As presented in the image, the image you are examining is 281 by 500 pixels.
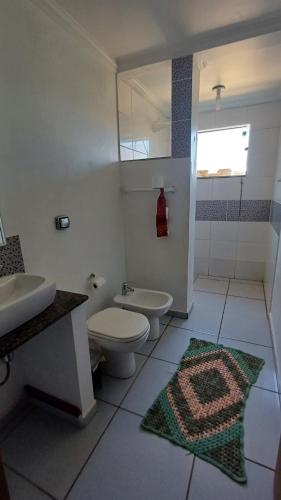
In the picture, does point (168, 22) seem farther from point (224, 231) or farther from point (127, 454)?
point (127, 454)

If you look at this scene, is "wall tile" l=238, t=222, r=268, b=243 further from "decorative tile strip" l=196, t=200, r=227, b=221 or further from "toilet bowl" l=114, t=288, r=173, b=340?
"toilet bowl" l=114, t=288, r=173, b=340

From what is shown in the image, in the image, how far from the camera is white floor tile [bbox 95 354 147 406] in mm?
1541

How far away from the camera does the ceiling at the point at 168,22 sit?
1.43 m

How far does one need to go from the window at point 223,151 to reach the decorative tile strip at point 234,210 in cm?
38

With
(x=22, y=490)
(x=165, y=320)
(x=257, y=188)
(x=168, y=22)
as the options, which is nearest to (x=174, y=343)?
(x=165, y=320)

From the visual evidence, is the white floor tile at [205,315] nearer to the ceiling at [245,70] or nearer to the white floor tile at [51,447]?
the white floor tile at [51,447]

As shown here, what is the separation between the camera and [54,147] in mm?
1492

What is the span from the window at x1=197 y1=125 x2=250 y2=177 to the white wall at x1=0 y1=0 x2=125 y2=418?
1.63 metres

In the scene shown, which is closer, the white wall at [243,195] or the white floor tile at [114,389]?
the white floor tile at [114,389]

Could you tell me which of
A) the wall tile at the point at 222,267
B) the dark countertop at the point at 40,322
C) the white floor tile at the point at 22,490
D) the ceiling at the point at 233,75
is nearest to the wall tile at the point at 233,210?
the wall tile at the point at 222,267

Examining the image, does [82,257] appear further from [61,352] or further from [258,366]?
[258,366]

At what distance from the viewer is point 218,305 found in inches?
104

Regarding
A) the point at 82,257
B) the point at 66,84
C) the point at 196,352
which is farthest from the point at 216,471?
the point at 66,84

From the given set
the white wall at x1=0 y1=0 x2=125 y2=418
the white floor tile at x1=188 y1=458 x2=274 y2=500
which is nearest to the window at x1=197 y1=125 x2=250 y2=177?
the white wall at x1=0 y1=0 x2=125 y2=418
